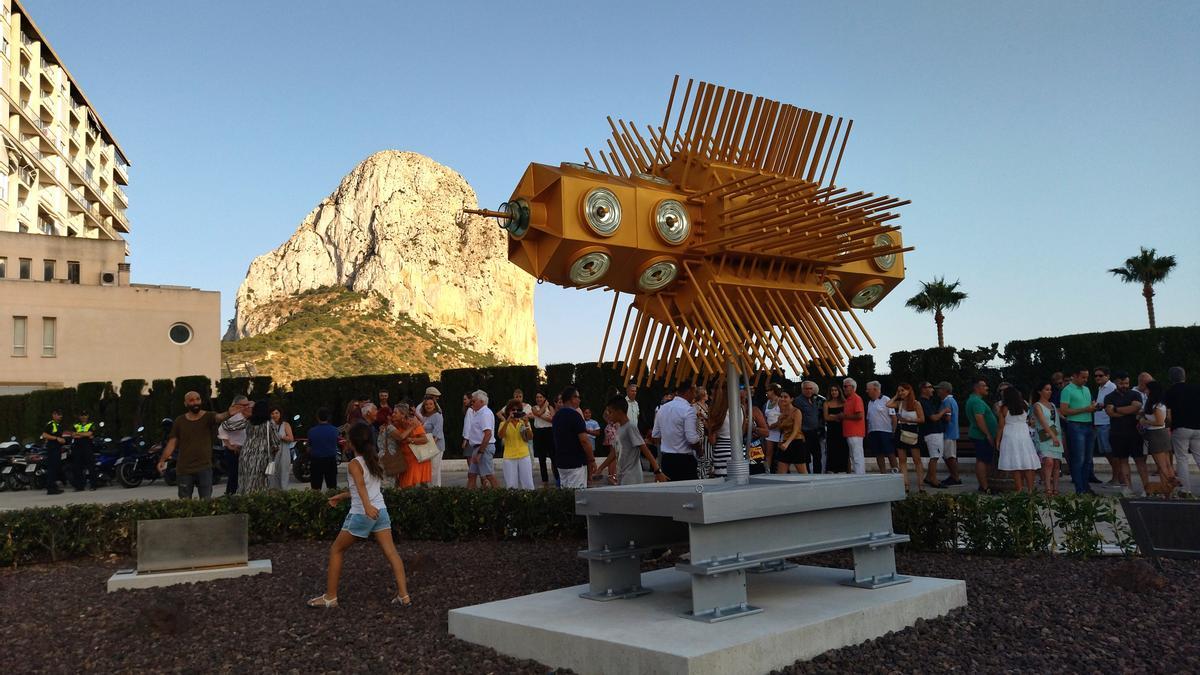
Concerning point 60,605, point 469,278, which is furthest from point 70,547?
point 469,278

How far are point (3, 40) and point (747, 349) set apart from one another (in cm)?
5524

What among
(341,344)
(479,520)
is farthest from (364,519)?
(341,344)

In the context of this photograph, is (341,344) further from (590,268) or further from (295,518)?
(590,268)

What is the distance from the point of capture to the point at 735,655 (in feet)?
13.9

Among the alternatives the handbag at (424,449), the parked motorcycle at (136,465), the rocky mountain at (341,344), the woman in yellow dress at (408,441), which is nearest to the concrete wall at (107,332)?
the rocky mountain at (341,344)

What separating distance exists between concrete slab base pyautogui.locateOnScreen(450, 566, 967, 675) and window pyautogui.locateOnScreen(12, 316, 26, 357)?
4328cm

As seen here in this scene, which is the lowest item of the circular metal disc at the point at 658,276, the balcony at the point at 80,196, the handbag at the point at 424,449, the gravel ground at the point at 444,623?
the gravel ground at the point at 444,623

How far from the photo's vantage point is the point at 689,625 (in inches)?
185

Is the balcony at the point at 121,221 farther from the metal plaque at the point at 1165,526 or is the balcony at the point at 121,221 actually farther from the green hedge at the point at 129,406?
the metal plaque at the point at 1165,526

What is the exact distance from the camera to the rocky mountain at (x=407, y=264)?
9644cm

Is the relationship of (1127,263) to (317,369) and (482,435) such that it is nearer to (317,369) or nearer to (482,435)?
(482,435)

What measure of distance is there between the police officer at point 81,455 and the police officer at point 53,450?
0.34 meters

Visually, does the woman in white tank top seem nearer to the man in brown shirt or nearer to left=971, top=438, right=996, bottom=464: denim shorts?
the man in brown shirt

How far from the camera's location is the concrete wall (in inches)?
1569
